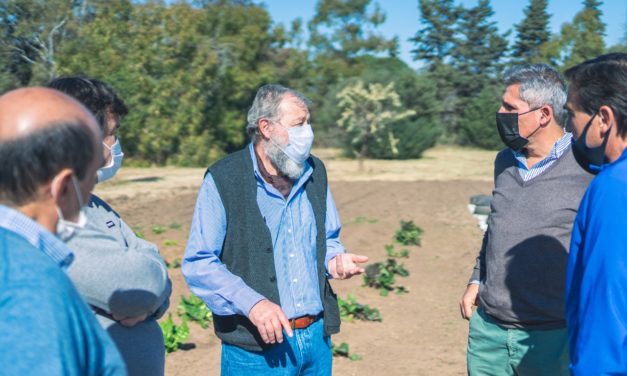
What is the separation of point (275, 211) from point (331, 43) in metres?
54.2

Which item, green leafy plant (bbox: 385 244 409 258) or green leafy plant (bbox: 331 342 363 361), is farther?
green leafy plant (bbox: 385 244 409 258)

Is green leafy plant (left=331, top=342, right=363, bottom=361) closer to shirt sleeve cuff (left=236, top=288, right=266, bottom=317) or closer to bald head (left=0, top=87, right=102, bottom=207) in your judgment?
shirt sleeve cuff (left=236, top=288, right=266, bottom=317)

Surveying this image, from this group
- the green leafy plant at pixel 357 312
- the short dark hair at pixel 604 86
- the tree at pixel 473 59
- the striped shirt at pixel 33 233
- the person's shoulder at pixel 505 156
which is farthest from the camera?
the tree at pixel 473 59

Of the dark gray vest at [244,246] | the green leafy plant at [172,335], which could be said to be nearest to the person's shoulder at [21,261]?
the dark gray vest at [244,246]

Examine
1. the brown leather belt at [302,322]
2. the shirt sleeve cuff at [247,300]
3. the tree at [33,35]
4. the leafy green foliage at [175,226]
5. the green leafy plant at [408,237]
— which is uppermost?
the tree at [33,35]

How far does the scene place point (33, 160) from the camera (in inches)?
52.7

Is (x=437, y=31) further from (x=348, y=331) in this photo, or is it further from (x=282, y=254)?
(x=282, y=254)

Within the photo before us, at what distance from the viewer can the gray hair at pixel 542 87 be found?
3324 millimetres

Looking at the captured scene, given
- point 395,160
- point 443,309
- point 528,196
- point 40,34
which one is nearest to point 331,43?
point 395,160

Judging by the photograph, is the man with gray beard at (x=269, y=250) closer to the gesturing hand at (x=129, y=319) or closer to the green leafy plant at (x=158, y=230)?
the gesturing hand at (x=129, y=319)

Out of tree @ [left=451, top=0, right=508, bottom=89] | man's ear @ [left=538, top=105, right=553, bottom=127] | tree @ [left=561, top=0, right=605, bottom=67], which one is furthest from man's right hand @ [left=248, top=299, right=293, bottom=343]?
tree @ [left=451, top=0, right=508, bottom=89]

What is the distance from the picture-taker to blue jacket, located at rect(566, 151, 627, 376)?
1.92 m

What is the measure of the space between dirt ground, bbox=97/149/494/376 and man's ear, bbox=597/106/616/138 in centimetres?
368

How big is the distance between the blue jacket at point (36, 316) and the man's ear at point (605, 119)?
67.8 inches
